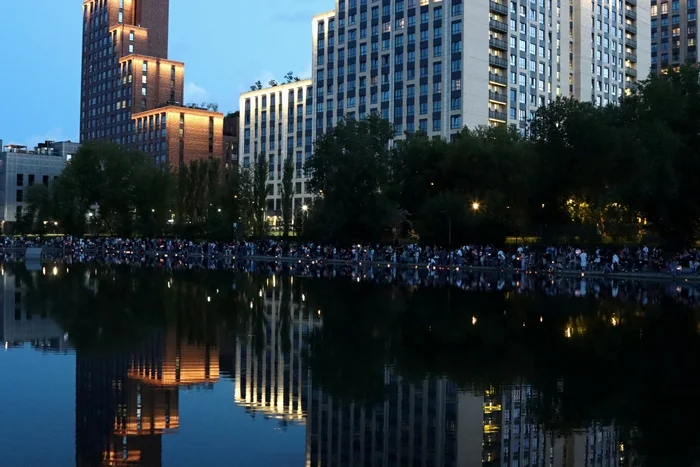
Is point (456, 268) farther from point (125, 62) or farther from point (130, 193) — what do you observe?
point (125, 62)

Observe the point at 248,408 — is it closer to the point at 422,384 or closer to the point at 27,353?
the point at 422,384

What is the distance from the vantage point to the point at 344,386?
14.7 m

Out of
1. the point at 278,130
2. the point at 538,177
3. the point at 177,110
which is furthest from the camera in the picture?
the point at 177,110

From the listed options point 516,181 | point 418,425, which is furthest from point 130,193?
point 418,425

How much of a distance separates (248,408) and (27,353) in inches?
298

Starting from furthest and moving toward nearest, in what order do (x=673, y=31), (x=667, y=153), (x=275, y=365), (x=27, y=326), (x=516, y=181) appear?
(x=673, y=31) → (x=516, y=181) → (x=667, y=153) → (x=27, y=326) → (x=275, y=365)

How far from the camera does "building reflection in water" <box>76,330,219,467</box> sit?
10344mm

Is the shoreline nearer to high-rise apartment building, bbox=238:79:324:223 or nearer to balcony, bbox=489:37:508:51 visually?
high-rise apartment building, bbox=238:79:324:223

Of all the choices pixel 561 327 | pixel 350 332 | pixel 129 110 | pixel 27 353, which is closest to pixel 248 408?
pixel 27 353

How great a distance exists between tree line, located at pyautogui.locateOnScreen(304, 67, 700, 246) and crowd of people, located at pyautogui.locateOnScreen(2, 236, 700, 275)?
6.31 ft

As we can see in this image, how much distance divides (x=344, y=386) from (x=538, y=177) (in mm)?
55394

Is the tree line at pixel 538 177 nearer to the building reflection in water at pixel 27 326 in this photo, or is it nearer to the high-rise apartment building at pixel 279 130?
the building reflection in water at pixel 27 326

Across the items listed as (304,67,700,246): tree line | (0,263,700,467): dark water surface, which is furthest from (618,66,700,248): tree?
(0,263,700,467): dark water surface

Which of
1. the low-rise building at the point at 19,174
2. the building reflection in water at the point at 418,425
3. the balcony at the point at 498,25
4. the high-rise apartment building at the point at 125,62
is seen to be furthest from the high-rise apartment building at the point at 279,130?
the building reflection in water at the point at 418,425
